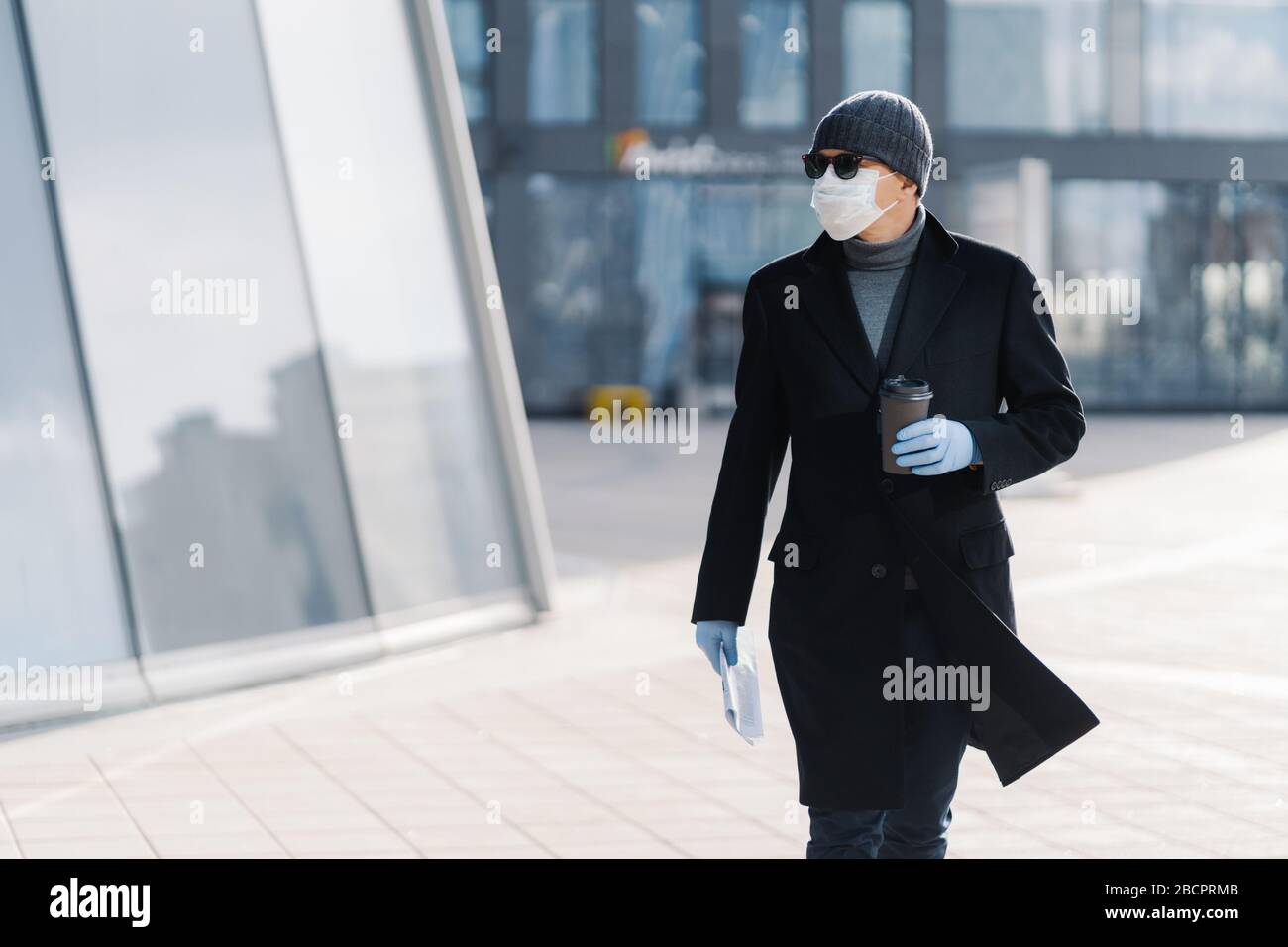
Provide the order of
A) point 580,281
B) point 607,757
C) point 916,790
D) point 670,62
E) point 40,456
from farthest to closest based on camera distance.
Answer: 1. point 580,281
2. point 670,62
3. point 40,456
4. point 607,757
5. point 916,790

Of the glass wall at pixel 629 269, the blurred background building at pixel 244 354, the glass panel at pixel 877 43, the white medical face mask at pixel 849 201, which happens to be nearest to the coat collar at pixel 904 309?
the white medical face mask at pixel 849 201

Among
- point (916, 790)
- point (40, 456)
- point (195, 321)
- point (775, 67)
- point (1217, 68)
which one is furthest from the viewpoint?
point (1217, 68)

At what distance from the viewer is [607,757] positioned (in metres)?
6.30

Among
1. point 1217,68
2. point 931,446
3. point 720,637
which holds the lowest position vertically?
point 720,637

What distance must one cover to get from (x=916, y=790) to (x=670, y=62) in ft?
82.2

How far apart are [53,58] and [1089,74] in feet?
77.2

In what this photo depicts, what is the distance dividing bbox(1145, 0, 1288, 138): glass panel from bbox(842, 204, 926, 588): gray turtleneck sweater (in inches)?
1036

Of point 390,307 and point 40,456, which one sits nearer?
point 40,456

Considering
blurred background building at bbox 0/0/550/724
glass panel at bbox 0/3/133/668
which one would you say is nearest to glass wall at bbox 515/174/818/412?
blurred background building at bbox 0/0/550/724

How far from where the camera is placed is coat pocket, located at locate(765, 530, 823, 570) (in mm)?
3588

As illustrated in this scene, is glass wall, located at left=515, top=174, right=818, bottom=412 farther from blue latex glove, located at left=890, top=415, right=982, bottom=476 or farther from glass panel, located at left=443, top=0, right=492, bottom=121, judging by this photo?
blue latex glove, located at left=890, top=415, right=982, bottom=476

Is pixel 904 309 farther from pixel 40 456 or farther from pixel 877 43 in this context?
pixel 877 43

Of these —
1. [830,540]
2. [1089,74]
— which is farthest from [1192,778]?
[1089,74]

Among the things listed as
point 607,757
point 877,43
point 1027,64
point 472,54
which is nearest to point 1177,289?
point 1027,64
